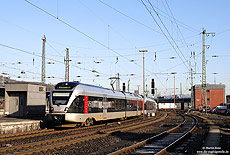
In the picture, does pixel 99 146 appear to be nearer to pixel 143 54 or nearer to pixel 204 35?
pixel 143 54

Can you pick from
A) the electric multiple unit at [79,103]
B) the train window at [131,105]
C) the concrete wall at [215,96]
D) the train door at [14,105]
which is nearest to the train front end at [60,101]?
the electric multiple unit at [79,103]

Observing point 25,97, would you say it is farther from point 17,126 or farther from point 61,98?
point 17,126

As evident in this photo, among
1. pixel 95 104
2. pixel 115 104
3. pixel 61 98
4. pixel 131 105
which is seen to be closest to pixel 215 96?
pixel 131 105

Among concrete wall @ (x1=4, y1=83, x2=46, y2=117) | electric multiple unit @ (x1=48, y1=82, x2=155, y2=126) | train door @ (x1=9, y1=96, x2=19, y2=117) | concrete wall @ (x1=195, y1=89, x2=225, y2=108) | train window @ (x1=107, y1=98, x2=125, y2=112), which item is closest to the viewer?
electric multiple unit @ (x1=48, y1=82, x2=155, y2=126)

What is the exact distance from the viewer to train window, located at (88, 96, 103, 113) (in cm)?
2342

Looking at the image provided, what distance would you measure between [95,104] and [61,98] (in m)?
4.03

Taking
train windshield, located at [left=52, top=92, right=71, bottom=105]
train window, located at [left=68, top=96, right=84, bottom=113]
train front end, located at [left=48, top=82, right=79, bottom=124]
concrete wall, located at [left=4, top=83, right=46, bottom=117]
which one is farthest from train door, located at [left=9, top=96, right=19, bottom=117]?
train window, located at [left=68, top=96, right=84, bottom=113]

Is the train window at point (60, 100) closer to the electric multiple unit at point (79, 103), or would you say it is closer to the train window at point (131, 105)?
the electric multiple unit at point (79, 103)

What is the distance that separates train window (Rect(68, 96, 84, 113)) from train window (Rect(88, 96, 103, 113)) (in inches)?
52.6

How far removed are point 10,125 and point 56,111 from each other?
3266mm

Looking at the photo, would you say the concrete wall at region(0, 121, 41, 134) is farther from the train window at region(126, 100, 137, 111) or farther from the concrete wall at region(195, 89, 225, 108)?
the concrete wall at region(195, 89, 225, 108)

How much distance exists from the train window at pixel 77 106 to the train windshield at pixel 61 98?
1.91 ft

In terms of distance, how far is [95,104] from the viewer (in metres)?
24.5

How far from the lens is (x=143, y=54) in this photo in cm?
4625
